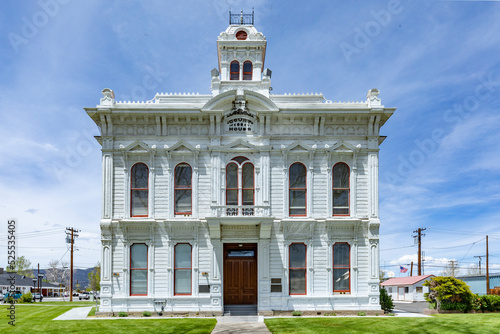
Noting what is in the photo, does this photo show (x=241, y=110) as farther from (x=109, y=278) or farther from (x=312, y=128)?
(x=109, y=278)

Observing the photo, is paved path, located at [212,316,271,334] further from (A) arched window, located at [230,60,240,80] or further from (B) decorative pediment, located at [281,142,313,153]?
(A) arched window, located at [230,60,240,80]

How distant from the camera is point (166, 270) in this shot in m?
22.2

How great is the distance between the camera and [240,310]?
2223 cm

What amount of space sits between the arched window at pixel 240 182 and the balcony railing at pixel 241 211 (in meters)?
0.45

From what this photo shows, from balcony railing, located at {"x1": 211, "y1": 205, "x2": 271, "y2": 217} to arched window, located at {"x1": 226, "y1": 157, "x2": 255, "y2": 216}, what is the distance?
0.45m

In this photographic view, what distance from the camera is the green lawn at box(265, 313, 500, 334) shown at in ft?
54.2

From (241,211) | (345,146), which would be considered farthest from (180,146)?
(345,146)

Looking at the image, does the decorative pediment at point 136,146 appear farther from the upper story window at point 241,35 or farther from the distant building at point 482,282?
the distant building at point 482,282

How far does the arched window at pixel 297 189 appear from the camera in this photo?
22.8 meters

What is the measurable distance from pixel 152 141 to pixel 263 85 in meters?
6.42

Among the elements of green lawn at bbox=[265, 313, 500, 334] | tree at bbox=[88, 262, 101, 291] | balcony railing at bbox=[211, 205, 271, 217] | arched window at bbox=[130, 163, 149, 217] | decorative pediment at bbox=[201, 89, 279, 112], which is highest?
decorative pediment at bbox=[201, 89, 279, 112]

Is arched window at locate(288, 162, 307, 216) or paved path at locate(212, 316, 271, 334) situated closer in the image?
paved path at locate(212, 316, 271, 334)

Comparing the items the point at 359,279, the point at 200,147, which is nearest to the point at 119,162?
the point at 200,147

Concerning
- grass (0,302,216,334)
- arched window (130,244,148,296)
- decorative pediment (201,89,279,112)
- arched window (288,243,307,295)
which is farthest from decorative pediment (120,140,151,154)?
arched window (288,243,307,295)
